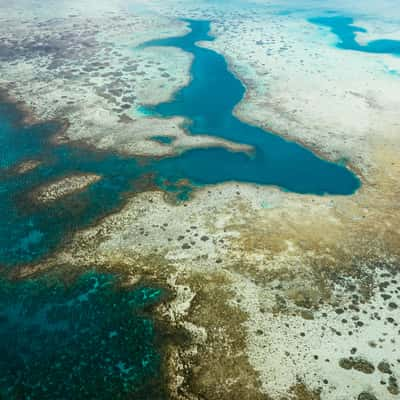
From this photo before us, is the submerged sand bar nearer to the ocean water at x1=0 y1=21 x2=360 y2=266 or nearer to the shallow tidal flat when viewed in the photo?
the ocean water at x1=0 y1=21 x2=360 y2=266

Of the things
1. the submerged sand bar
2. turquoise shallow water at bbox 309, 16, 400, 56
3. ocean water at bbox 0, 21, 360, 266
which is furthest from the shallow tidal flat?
turquoise shallow water at bbox 309, 16, 400, 56

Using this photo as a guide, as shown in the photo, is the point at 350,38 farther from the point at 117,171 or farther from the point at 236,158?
the point at 117,171

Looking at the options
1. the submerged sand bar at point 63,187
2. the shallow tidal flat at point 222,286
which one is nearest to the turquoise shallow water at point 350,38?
the shallow tidal flat at point 222,286

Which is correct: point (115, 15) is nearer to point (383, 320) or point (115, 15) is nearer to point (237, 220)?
point (237, 220)

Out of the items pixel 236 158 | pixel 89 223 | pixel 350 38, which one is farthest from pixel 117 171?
pixel 350 38

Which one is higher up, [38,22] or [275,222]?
[38,22]

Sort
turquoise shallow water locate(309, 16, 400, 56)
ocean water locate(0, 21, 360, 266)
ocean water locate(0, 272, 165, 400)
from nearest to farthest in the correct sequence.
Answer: ocean water locate(0, 272, 165, 400)
ocean water locate(0, 21, 360, 266)
turquoise shallow water locate(309, 16, 400, 56)

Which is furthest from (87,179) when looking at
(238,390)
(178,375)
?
(238,390)
